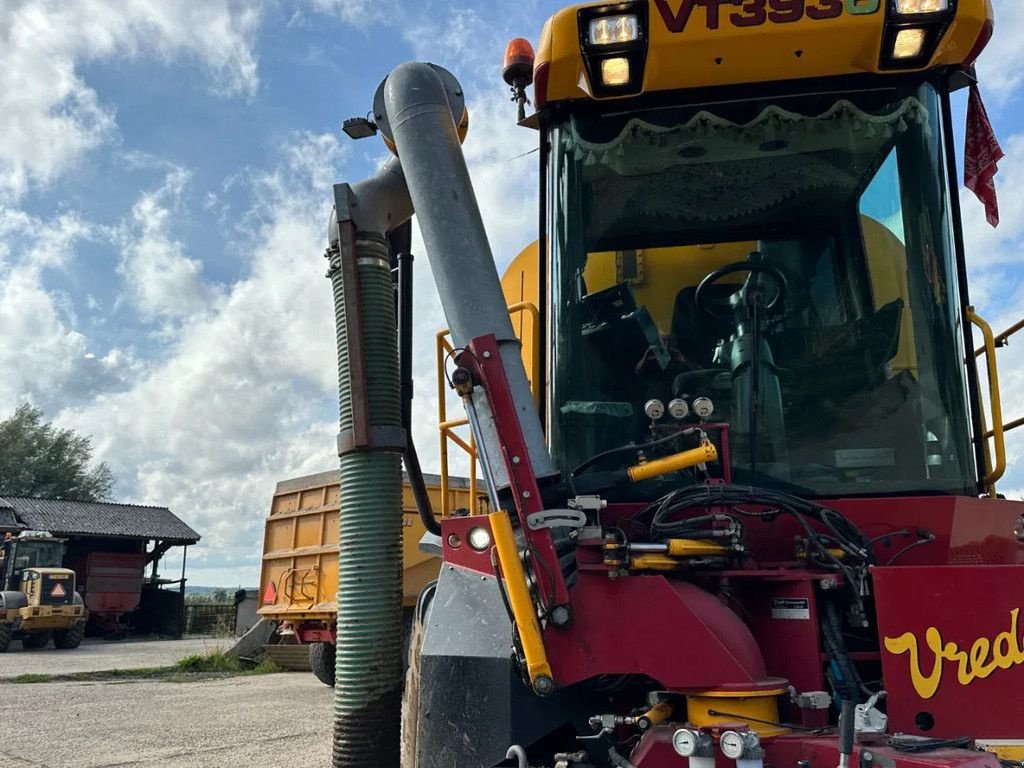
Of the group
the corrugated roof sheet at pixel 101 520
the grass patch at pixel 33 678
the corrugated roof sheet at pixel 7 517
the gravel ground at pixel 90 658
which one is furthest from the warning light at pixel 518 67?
the corrugated roof sheet at pixel 7 517

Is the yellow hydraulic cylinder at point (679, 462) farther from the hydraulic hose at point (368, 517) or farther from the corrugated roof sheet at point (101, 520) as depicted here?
the corrugated roof sheet at point (101, 520)

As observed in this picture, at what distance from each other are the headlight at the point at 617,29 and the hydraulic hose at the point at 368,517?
1.17m

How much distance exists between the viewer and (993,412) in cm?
290

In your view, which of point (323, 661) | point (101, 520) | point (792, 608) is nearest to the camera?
point (792, 608)

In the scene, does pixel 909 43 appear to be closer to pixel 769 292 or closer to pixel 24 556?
pixel 769 292

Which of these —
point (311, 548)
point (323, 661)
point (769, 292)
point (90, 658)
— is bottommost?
point (90, 658)

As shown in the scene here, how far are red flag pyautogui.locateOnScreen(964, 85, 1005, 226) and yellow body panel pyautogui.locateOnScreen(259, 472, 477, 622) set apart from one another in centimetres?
835

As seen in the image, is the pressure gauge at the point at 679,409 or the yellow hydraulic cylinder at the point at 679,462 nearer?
the yellow hydraulic cylinder at the point at 679,462

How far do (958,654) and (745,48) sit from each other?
203 cm

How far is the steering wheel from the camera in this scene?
3160mm

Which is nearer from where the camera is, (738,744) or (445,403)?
(738,744)

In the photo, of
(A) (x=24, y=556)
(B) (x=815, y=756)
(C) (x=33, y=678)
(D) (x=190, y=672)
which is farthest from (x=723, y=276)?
(A) (x=24, y=556)

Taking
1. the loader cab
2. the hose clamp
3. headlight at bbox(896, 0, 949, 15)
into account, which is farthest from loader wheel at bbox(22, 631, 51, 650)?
headlight at bbox(896, 0, 949, 15)

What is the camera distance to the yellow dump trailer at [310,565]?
11.2 meters
